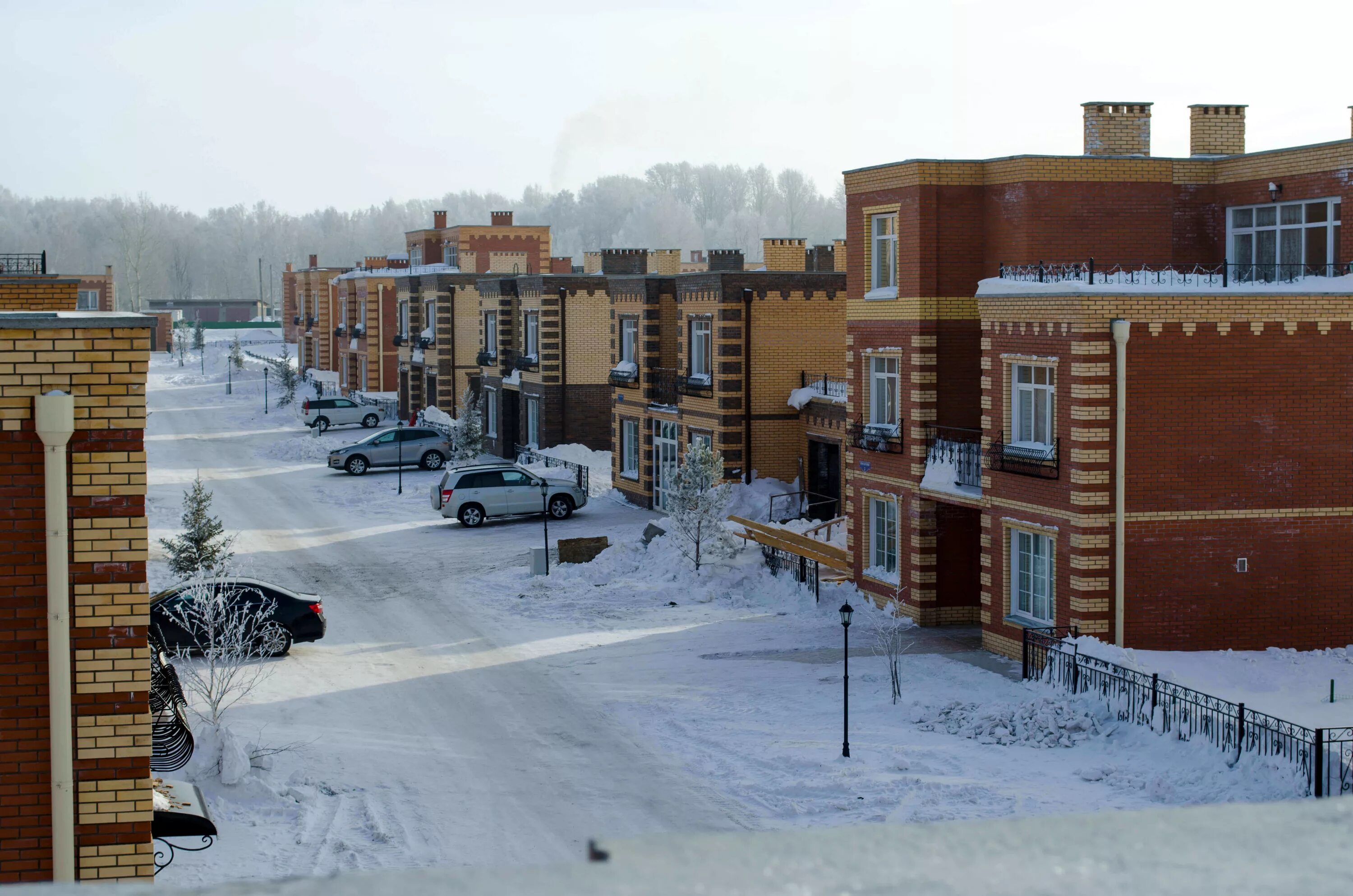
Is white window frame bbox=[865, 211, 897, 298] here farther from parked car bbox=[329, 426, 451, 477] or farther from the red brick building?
parked car bbox=[329, 426, 451, 477]

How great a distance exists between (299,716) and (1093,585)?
12194mm

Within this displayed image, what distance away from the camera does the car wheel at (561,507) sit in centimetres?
3997

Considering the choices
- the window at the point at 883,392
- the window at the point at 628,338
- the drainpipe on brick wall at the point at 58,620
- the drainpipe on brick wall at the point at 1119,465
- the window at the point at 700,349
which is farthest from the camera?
the window at the point at 628,338

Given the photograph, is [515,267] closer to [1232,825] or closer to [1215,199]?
[1215,199]

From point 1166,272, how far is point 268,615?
1596 centimetres

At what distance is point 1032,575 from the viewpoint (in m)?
23.0

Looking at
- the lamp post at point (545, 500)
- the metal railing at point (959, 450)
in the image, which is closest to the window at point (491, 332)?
the lamp post at point (545, 500)

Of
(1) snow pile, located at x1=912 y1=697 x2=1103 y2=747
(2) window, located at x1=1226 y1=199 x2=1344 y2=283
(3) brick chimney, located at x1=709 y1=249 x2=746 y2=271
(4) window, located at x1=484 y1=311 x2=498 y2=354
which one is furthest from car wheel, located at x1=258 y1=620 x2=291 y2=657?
(4) window, located at x1=484 y1=311 x2=498 y2=354

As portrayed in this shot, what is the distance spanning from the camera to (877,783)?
56.3 ft

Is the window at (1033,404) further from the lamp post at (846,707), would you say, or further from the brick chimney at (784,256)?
the brick chimney at (784,256)

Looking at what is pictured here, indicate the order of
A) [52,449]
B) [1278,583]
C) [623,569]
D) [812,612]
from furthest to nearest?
[623,569], [812,612], [1278,583], [52,449]

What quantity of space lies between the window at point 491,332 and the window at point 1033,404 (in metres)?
33.7

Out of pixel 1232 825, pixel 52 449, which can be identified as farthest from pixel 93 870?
pixel 1232 825

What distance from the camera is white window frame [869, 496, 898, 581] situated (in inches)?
1077
